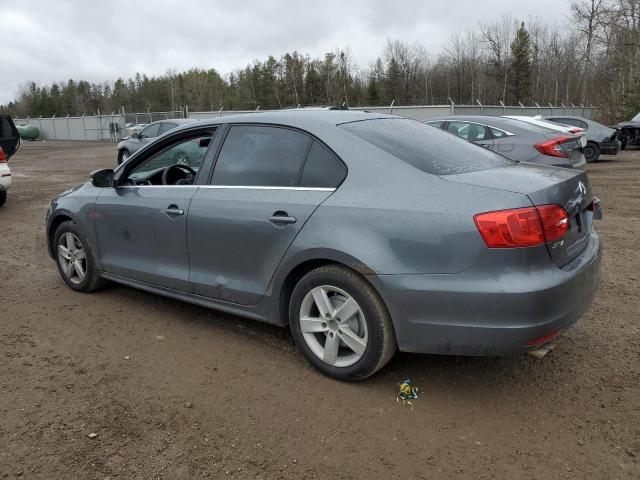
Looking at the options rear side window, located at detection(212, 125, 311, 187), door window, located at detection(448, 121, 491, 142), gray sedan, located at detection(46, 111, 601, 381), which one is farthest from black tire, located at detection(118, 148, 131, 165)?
rear side window, located at detection(212, 125, 311, 187)

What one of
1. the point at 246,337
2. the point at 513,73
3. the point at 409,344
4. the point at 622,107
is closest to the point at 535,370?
the point at 409,344

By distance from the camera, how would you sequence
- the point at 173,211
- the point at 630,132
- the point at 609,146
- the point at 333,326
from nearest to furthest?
the point at 333,326 → the point at 173,211 → the point at 609,146 → the point at 630,132

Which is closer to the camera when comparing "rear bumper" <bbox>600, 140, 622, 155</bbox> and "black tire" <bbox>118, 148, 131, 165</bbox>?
"rear bumper" <bbox>600, 140, 622, 155</bbox>

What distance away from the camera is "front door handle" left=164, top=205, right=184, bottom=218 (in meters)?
3.86

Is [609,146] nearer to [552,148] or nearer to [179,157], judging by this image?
[552,148]

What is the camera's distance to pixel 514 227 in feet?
8.58

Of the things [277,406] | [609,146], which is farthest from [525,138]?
[609,146]

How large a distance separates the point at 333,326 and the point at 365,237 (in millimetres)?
607

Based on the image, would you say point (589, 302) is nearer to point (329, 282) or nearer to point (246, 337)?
point (329, 282)

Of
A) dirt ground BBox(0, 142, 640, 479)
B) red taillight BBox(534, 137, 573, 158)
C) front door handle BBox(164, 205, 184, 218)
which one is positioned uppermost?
red taillight BBox(534, 137, 573, 158)

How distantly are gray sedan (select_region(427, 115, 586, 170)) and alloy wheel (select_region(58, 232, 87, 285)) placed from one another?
5.43 meters

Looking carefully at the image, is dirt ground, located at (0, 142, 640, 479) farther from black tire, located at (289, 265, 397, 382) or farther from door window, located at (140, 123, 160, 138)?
door window, located at (140, 123, 160, 138)

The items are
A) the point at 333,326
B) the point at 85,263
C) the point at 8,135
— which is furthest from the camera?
the point at 8,135

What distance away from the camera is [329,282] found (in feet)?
10.1
